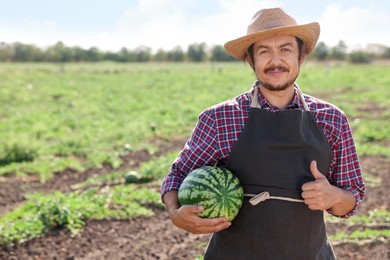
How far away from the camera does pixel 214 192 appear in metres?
2.69

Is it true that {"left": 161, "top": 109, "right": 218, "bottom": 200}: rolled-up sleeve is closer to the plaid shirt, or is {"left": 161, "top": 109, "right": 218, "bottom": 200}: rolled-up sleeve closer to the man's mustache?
the plaid shirt

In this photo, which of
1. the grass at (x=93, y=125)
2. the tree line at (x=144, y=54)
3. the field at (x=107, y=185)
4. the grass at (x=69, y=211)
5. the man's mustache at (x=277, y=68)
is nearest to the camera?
the man's mustache at (x=277, y=68)

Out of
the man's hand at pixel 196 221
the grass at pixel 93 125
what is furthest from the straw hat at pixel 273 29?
the grass at pixel 93 125

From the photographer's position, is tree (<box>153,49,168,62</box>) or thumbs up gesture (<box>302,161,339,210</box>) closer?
thumbs up gesture (<box>302,161,339,210</box>)

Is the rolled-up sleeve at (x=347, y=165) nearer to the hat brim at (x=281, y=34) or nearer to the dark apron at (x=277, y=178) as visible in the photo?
the dark apron at (x=277, y=178)

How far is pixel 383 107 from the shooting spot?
18.9m

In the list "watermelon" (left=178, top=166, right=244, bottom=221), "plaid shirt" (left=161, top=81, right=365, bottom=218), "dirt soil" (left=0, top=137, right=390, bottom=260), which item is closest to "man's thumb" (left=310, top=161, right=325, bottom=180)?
"plaid shirt" (left=161, top=81, right=365, bottom=218)

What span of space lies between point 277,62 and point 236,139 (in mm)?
498

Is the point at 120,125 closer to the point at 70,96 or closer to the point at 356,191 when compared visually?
the point at 70,96

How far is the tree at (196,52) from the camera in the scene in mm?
106762

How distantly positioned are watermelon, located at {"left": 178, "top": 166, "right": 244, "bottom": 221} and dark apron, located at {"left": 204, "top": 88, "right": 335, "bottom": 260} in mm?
82

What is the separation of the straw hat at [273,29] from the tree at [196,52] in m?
102

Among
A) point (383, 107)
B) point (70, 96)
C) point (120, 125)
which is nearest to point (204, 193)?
point (120, 125)

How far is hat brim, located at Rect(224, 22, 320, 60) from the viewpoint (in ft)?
9.07
